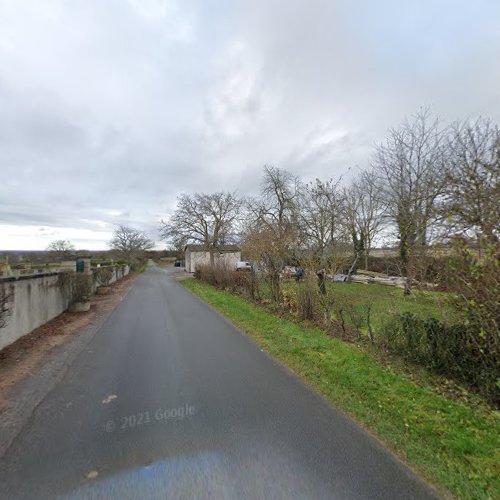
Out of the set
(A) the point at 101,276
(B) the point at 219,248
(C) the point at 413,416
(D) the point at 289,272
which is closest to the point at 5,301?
(C) the point at 413,416

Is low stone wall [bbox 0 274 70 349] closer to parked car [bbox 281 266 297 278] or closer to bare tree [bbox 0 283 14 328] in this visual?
bare tree [bbox 0 283 14 328]

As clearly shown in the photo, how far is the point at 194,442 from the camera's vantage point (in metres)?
2.76

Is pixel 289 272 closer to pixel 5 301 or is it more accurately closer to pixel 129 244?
pixel 5 301

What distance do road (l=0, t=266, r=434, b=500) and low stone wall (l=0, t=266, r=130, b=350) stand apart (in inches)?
106

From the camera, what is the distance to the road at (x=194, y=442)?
221 cm

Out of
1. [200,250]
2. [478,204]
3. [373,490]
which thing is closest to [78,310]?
[373,490]

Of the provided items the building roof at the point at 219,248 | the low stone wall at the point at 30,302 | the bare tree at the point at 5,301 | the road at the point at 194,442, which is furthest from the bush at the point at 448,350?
the building roof at the point at 219,248

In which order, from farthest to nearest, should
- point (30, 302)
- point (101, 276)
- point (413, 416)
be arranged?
point (101, 276) < point (30, 302) < point (413, 416)

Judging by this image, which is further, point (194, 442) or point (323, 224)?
point (323, 224)

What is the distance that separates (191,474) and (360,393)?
249 cm

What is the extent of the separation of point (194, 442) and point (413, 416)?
2534 millimetres

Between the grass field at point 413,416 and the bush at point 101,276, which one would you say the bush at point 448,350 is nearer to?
the grass field at point 413,416

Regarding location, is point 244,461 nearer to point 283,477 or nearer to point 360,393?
point 283,477

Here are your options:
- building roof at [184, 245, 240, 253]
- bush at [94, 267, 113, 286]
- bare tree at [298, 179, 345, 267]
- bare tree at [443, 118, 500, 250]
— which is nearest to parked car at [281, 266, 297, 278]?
bare tree at [298, 179, 345, 267]
